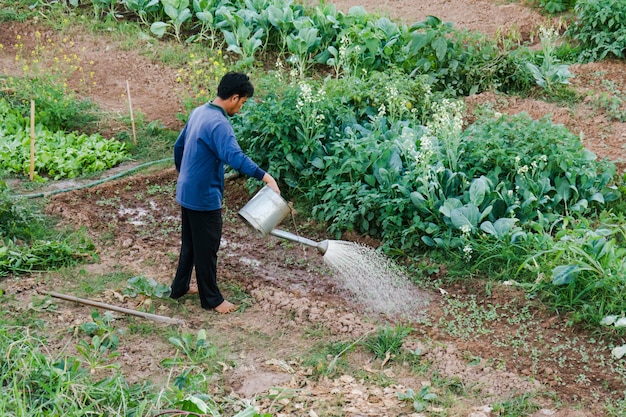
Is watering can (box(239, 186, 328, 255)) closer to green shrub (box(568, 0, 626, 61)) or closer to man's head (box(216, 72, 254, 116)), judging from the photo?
man's head (box(216, 72, 254, 116))

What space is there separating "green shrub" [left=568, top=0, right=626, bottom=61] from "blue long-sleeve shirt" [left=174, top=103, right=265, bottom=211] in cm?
567

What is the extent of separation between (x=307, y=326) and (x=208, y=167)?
3.99 feet

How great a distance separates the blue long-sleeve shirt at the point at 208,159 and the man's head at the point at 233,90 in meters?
0.06

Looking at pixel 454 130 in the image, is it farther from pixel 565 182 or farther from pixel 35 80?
pixel 35 80

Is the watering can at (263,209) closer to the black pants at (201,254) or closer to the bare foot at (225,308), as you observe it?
the black pants at (201,254)

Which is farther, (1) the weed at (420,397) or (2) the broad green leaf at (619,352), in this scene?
(2) the broad green leaf at (619,352)

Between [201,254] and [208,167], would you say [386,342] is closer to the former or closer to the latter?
[201,254]

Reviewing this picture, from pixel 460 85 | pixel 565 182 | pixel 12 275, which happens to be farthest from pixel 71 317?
pixel 460 85

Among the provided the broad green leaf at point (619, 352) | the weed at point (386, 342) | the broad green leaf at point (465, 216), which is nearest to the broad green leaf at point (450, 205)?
the broad green leaf at point (465, 216)

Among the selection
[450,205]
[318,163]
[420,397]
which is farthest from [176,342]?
[318,163]

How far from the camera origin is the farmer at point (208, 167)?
512cm

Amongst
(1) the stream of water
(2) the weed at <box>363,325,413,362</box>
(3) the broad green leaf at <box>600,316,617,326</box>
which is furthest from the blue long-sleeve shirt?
(3) the broad green leaf at <box>600,316,617,326</box>

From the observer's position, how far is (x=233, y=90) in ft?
17.0

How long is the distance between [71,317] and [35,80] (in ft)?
14.3
